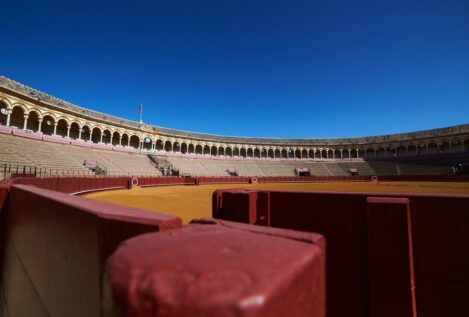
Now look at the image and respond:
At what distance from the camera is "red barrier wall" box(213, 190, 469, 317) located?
1933 mm

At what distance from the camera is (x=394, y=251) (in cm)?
200

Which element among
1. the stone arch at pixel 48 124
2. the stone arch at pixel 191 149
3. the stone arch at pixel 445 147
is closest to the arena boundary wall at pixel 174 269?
the stone arch at pixel 48 124

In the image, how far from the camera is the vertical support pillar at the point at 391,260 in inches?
76.6

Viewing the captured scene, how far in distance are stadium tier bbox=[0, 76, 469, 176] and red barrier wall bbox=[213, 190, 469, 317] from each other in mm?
18666

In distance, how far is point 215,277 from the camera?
1.85 feet

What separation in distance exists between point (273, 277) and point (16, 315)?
398 cm

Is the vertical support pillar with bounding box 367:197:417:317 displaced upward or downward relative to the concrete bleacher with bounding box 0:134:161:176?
downward

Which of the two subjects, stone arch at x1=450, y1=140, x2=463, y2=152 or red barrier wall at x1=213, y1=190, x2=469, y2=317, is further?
stone arch at x1=450, y1=140, x2=463, y2=152

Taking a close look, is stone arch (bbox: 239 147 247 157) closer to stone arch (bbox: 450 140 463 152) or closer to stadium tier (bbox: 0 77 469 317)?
stone arch (bbox: 450 140 463 152)

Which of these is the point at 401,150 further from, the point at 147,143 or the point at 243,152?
the point at 147,143

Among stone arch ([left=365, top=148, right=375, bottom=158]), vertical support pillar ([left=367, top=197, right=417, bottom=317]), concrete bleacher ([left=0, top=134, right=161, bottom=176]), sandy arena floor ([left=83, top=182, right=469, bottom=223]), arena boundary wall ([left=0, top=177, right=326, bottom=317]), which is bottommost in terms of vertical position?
sandy arena floor ([left=83, top=182, right=469, bottom=223])

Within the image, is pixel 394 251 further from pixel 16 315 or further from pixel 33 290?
pixel 16 315

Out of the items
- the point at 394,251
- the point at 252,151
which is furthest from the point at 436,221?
the point at 252,151

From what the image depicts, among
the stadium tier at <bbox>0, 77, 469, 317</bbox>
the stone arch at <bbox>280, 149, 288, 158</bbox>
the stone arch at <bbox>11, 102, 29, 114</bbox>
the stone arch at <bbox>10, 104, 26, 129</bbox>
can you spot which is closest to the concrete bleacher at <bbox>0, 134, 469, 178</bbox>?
the stone arch at <bbox>280, 149, 288, 158</bbox>
